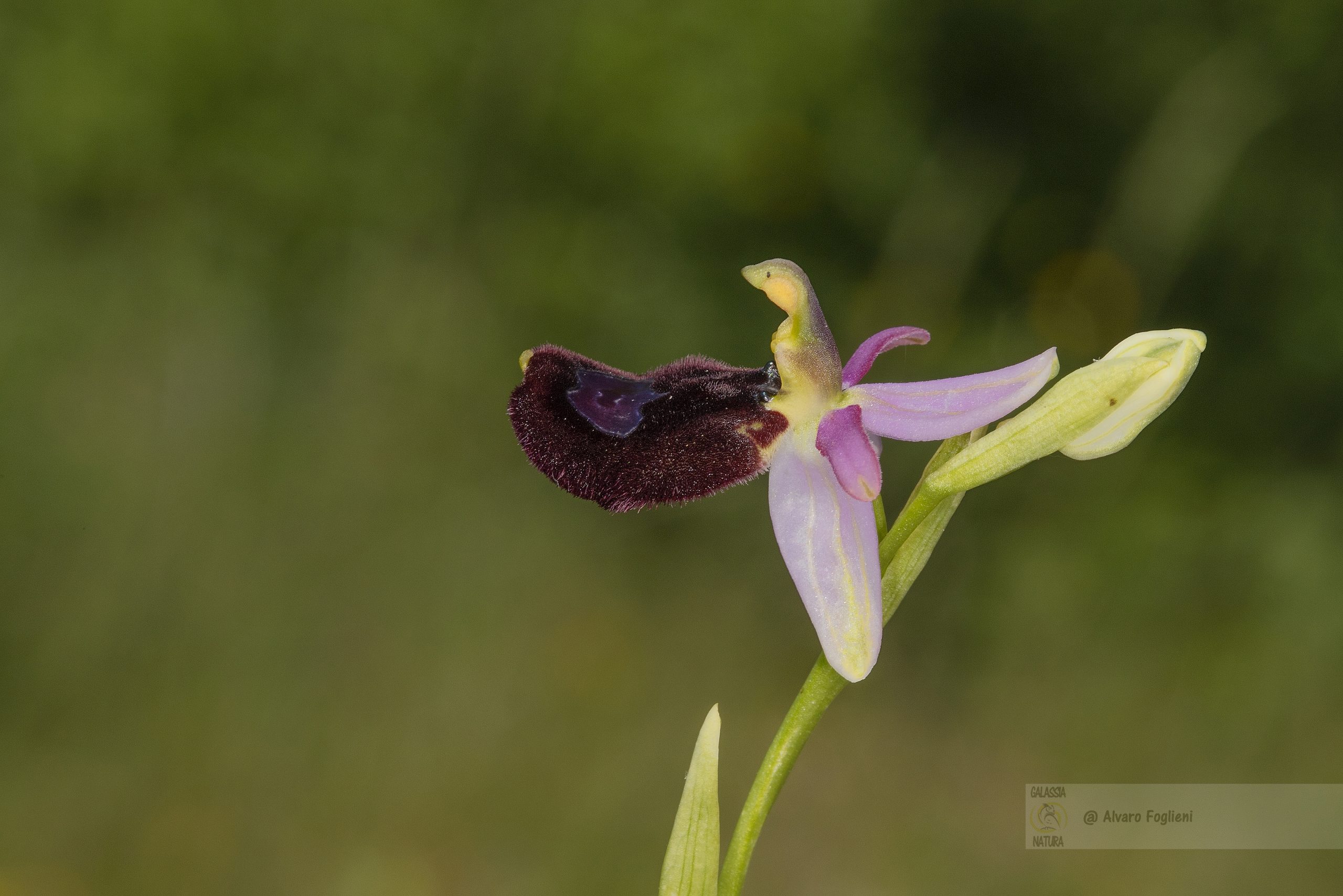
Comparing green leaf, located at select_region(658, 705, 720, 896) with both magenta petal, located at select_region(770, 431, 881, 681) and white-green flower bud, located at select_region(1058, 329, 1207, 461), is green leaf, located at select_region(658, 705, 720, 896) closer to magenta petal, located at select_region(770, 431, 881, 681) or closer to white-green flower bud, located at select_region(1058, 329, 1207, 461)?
magenta petal, located at select_region(770, 431, 881, 681)

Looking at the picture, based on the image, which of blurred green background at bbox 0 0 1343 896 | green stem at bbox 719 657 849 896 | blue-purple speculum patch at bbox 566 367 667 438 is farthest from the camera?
blurred green background at bbox 0 0 1343 896

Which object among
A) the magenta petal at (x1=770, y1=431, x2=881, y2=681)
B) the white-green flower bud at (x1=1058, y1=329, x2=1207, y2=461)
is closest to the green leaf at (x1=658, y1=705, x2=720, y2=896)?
the magenta petal at (x1=770, y1=431, x2=881, y2=681)

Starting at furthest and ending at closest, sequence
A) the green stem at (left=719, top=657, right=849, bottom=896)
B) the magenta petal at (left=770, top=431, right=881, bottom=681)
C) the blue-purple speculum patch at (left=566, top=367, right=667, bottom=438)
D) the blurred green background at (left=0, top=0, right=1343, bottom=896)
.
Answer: the blurred green background at (left=0, top=0, right=1343, bottom=896) < the blue-purple speculum patch at (left=566, top=367, right=667, bottom=438) < the green stem at (left=719, top=657, right=849, bottom=896) < the magenta petal at (left=770, top=431, right=881, bottom=681)

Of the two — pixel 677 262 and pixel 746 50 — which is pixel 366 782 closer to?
pixel 677 262

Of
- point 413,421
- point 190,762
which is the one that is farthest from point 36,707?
point 413,421

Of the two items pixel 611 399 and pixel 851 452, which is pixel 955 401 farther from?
pixel 611 399

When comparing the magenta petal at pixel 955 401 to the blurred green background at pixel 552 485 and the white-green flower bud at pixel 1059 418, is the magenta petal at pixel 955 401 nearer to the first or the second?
the white-green flower bud at pixel 1059 418

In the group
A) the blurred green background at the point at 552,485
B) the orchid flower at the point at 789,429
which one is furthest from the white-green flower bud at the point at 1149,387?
the blurred green background at the point at 552,485
